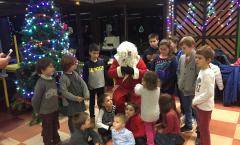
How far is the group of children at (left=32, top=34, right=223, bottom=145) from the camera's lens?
2.32 metres

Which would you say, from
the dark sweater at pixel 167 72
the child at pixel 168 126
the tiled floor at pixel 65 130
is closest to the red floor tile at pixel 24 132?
the tiled floor at pixel 65 130

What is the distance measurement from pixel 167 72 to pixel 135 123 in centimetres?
75

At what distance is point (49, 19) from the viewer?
386 cm

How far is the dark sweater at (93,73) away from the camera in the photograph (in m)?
3.12

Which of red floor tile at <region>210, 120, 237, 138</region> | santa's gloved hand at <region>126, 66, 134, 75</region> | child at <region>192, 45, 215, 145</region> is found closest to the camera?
child at <region>192, 45, 215, 145</region>

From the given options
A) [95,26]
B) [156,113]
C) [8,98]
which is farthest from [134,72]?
[95,26]

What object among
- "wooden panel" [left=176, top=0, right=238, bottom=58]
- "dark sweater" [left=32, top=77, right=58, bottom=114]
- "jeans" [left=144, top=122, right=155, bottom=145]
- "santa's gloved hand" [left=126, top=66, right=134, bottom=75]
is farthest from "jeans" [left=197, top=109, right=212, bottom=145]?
"wooden panel" [left=176, top=0, right=238, bottom=58]

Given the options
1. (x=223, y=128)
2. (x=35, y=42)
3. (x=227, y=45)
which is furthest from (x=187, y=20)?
(x=35, y=42)

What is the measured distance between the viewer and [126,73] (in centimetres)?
290

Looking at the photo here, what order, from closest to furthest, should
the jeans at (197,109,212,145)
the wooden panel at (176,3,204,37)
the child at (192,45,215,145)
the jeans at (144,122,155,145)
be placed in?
1. the child at (192,45,215,145)
2. the jeans at (197,109,212,145)
3. the jeans at (144,122,155,145)
4. the wooden panel at (176,3,204,37)

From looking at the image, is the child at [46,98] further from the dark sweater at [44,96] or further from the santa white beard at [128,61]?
the santa white beard at [128,61]

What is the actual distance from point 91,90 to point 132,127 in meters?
0.84

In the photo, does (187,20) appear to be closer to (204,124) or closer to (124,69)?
(124,69)

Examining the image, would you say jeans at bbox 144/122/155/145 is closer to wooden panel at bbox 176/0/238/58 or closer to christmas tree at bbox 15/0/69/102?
christmas tree at bbox 15/0/69/102
